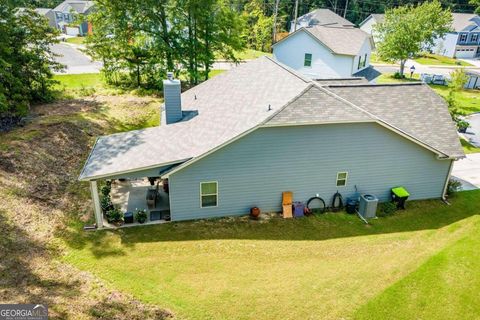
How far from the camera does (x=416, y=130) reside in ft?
58.1

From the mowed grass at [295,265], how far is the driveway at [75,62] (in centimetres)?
3029

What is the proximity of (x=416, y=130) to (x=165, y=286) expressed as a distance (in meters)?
13.9

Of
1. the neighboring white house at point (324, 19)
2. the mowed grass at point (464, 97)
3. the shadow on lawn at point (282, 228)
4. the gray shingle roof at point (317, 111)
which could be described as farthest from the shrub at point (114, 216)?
the neighboring white house at point (324, 19)

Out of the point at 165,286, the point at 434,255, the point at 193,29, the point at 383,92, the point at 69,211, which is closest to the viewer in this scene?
the point at 165,286

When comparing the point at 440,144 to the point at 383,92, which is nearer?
the point at 440,144

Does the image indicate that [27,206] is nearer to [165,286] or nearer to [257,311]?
[165,286]

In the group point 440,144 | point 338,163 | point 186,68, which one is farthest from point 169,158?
point 186,68

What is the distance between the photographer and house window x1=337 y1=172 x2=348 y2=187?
55.0ft

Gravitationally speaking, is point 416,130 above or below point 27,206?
above

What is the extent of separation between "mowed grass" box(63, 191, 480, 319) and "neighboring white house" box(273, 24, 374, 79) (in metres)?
22.4

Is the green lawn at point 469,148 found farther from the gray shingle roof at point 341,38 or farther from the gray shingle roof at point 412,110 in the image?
the gray shingle roof at point 341,38

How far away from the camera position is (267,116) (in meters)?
15.1

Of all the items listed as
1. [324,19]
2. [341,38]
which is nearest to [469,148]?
[341,38]

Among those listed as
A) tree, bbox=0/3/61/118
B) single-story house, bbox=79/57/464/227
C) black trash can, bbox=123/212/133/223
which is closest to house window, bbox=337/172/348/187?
single-story house, bbox=79/57/464/227
